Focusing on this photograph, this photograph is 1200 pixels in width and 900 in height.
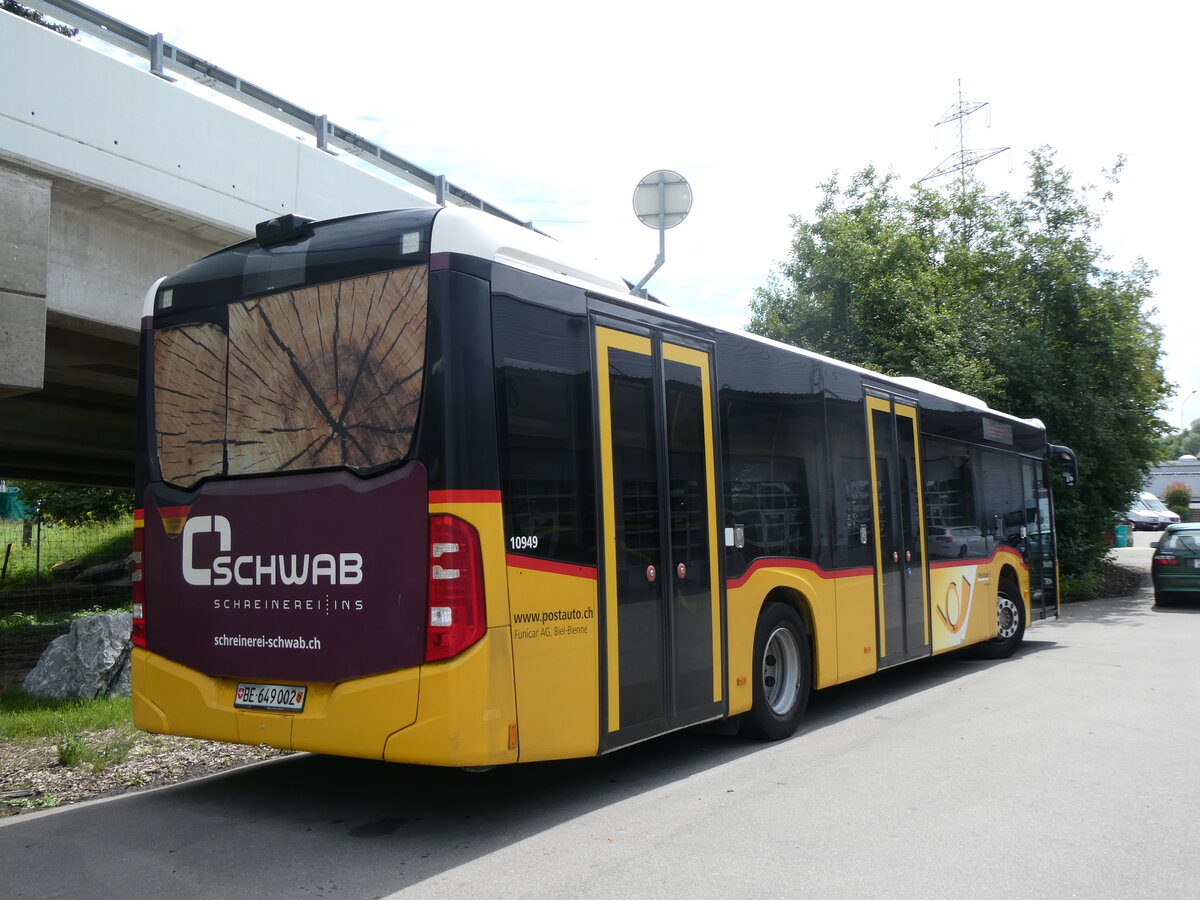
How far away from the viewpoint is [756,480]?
746 centimetres

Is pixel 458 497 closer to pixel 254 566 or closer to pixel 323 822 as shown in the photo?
pixel 254 566

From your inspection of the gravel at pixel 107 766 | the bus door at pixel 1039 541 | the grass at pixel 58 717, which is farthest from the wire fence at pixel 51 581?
the bus door at pixel 1039 541

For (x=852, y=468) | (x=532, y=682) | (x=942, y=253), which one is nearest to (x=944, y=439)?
(x=852, y=468)

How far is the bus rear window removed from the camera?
5.20 m

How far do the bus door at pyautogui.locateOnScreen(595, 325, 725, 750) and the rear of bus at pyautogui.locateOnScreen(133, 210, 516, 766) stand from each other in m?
0.96

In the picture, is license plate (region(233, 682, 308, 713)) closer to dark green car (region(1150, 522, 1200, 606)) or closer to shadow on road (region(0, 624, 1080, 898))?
shadow on road (region(0, 624, 1080, 898))

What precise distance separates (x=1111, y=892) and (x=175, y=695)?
4904 millimetres

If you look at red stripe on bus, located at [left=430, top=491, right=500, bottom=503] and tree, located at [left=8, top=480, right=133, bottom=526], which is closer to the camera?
red stripe on bus, located at [left=430, top=491, right=500, bottom=503]

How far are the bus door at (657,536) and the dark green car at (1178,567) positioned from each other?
1552 cm

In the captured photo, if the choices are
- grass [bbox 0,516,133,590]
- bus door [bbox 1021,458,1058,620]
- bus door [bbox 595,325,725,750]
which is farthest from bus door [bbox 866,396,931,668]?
grass [bbox 0,516,133,590]

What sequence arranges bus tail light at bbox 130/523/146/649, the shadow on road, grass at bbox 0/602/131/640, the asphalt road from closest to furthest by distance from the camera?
1. the asphalt road
2. the shadow on road
3. bus tail light at bbox 130/523/146/649
4. grass at bbox 0/602/131/640

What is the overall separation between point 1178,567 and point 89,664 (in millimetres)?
18095

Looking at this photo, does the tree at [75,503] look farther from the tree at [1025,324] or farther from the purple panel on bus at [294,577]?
the purple panel on bus at [294,577]

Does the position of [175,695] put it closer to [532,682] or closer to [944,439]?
[532,682]
